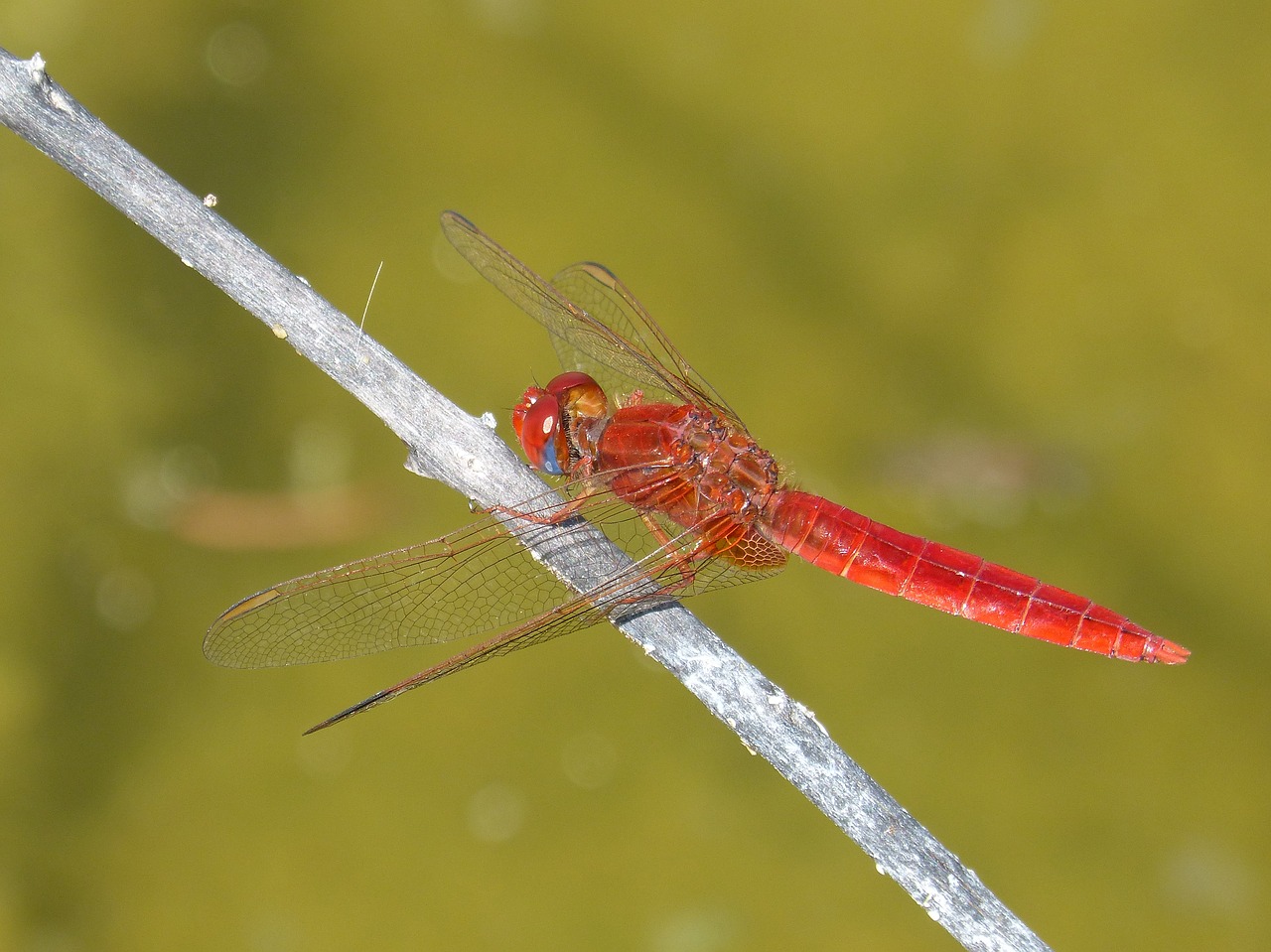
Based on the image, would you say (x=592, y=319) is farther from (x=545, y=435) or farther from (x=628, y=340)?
(x=545, y=435)

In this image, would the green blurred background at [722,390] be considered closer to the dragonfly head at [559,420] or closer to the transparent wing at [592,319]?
the transparent wing at [592,319]

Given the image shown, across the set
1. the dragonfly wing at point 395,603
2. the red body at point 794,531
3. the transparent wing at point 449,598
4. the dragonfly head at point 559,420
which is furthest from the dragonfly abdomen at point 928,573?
the dragonfly wing at point 395,603

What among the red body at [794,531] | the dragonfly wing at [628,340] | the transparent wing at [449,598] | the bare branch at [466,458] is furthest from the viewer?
the dragonfly wing at [628,340]

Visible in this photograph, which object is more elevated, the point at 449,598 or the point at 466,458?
the point at 466,458

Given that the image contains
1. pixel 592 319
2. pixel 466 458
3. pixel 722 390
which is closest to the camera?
pixel 466 458

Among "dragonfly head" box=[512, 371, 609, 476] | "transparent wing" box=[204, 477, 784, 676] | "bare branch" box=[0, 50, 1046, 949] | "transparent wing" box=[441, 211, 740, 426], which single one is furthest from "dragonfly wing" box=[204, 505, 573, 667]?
"transparent wing" box=[441, 211, 740, 426]

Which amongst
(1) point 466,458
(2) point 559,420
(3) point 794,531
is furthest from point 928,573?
(1) point 466,458
